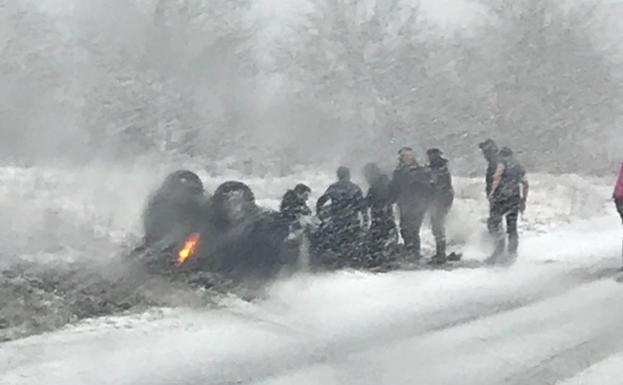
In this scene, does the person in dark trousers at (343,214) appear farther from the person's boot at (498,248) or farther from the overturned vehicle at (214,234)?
the person's boot at (498,248)

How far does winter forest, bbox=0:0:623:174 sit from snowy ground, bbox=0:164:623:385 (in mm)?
22918

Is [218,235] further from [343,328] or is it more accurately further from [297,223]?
[343,328]

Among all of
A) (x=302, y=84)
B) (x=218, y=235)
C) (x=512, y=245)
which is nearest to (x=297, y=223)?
(x=218, y=235)

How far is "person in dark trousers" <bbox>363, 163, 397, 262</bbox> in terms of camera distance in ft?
43.1

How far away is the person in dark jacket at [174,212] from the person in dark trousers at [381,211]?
2593 millimetres

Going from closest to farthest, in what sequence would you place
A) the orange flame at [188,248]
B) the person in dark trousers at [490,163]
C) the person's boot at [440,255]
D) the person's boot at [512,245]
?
the orange flame at [188,248] < the person's boot at [440,255] < the person in dark trousers at [490,163] < the person's boot at [512,245]

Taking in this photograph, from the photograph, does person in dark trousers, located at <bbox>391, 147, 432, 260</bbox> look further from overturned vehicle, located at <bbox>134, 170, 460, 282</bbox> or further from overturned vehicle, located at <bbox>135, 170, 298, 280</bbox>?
overturned vehicle, located at <bbox>135, 170, 298, 280</bbox>

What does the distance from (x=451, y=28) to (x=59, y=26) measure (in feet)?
67.5

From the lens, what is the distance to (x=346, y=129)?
4456 cm

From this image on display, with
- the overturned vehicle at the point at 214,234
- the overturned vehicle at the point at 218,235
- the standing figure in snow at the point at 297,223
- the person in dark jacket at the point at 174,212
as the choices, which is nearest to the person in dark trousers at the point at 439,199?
the standing figure in snow at the point at 297,223

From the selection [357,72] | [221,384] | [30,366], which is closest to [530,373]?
[221,384]

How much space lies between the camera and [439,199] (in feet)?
44.2

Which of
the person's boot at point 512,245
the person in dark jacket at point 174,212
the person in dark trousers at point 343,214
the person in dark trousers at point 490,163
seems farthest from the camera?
the person's boot at point 512,245

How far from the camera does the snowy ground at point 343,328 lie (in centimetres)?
748
